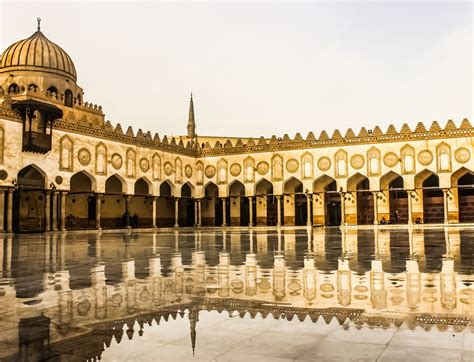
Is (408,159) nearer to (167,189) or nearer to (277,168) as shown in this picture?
(277,168)

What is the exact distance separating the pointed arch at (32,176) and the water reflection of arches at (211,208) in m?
14.1

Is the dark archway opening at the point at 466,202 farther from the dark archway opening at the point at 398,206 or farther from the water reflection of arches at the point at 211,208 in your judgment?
the water reflection of arches at the point at 211,208

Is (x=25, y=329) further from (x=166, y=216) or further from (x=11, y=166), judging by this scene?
(x=166, y=216)

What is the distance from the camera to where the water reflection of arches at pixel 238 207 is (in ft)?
121

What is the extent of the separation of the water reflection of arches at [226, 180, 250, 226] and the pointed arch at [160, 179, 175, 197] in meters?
4.60

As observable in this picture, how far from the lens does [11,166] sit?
922 inches

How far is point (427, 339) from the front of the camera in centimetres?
283

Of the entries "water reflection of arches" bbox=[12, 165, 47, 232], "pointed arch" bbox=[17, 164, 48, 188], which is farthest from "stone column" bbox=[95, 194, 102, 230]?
"pointed arch" bbox=[17, 164, 48, 188]

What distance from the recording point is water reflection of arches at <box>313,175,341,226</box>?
3328 centimetres

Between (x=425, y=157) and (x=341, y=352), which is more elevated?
(x=425, y=157)

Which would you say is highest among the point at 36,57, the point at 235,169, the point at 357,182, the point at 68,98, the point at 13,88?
the point at 36,57

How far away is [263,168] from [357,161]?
22.3 feet

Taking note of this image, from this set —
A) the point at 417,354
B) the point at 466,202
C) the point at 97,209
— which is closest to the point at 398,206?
the point at 466,202

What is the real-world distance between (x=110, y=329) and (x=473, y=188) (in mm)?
31487
